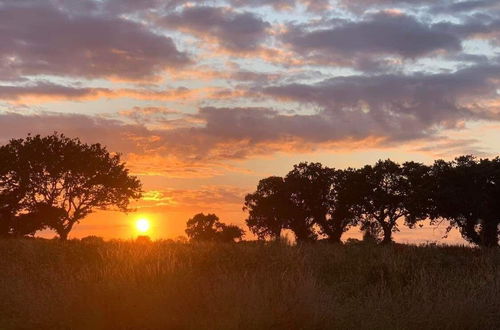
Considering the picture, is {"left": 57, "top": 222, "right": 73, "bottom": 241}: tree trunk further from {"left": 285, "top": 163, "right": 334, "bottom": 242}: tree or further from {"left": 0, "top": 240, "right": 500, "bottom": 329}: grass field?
{"left": 0, "top": 240, "right": 500, "bottom": 329}: grass field

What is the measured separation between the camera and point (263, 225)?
2982 inches

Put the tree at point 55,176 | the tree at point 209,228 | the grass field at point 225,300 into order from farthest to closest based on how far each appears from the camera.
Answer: the tree at point 209,228, the tree at point 55,176, the grass field at point 225,300

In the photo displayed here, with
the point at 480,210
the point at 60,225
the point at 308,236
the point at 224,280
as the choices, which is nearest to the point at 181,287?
the point at 224,280

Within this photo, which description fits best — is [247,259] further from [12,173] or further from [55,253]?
[12,173]

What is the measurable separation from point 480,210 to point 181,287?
165 feet

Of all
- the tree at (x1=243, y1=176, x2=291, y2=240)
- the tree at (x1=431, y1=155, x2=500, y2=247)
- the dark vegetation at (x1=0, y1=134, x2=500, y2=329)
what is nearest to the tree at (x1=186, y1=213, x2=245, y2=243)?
the tree at (x1=243, y1=176, x2=291, y2=240)

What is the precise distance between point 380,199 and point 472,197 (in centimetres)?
1134

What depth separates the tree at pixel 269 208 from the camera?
74000 millimetres

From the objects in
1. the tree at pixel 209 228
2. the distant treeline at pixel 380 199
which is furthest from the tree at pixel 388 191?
the tree at pixel 209 228

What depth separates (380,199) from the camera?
67.4 meters

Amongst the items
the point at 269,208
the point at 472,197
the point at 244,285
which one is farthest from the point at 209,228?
the point at 244,285

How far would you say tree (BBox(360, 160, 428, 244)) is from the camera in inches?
2630

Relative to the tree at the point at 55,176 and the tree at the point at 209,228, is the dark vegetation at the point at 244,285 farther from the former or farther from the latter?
the tree at the point at 209,228

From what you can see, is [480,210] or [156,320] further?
[480,210]
